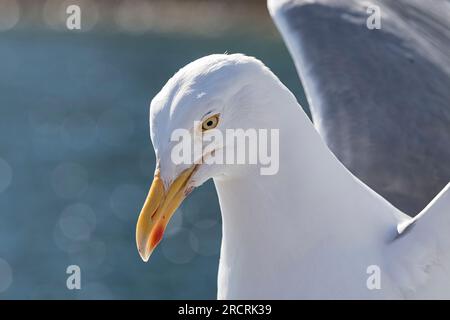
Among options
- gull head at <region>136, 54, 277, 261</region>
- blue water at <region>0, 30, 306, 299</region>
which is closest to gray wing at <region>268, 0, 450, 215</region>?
gull head at <region>136, 54, 277, 261</region>

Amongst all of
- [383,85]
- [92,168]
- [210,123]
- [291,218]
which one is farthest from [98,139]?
[210,123]

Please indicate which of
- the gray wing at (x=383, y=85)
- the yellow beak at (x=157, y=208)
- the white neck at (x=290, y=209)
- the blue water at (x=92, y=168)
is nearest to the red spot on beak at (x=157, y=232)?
the yellow beak at (x=157, y=208)

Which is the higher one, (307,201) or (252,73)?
(252,73)

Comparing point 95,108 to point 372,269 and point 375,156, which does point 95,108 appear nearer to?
point 375,156

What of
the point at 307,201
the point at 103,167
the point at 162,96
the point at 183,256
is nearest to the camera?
the point at 162,96

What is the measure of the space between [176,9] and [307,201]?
10.9 metres

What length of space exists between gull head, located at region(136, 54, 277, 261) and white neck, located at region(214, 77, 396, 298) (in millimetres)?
71

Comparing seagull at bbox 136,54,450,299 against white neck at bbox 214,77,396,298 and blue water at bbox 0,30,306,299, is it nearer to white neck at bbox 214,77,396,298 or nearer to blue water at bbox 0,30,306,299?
white neck at bbox 214,77,396,298

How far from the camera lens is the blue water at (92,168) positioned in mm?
7961

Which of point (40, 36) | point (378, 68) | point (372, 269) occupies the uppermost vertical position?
point (40, 36)

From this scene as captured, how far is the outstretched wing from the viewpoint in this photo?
2395 mm

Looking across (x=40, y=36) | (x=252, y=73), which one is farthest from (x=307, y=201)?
(x=40, y=36)

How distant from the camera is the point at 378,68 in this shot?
11.1 ft

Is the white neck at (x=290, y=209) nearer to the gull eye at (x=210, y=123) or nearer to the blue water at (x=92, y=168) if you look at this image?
the gull eye at (x=210, y=123)
